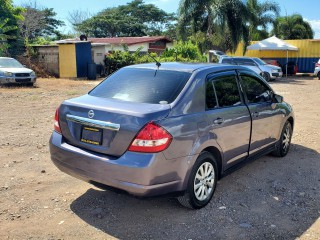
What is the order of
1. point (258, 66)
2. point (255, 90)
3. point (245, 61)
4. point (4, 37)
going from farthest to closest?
point (4, 37) → point (258, 66) → point (245, 61) → point (255, 90)

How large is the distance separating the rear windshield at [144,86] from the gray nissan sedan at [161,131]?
11 millimetres

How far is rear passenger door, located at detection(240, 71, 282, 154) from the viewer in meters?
5.08

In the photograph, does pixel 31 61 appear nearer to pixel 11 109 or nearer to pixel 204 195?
pixel 11 109

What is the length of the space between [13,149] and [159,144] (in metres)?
3.86

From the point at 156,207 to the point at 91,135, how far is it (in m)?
1.18

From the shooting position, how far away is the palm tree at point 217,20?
27.2 meters

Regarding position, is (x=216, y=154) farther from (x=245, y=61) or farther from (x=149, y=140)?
(x=245, y=61)

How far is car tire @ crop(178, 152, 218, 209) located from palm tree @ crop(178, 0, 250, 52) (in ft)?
79.9

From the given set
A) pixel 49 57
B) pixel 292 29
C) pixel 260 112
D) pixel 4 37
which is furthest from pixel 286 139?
pixel 292 29

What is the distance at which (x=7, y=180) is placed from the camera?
4945mm

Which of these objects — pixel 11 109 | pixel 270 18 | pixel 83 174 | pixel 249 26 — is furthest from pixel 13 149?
pixel 270 18

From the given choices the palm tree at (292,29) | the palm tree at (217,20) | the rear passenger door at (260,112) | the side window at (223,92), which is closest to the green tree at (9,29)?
the palm tree at (217,20)

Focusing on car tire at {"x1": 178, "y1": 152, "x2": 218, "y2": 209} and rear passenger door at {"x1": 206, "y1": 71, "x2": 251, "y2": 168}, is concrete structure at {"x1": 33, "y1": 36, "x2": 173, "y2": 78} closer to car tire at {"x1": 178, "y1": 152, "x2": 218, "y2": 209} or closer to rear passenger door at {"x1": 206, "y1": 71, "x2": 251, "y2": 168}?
rear passenger door at {"x1": 206, "y1": 71, "x2": 251, "y2": 168}

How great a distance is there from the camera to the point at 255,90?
17.6 ft
